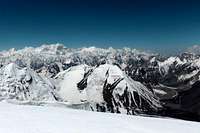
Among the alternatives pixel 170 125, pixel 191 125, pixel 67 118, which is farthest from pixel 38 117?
pixel 191 125

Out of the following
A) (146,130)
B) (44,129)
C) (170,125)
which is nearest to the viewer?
(44,129)

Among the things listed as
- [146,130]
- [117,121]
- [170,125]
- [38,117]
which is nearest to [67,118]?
[38,117]

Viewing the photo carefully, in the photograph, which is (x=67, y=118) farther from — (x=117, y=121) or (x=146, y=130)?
(x=146, y=130)

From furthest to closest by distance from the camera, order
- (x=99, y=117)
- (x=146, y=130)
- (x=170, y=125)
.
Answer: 1. (x=99, y=117)
2. (x=170, y=125)
3. (x=146, y=130)

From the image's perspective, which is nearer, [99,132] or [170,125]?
[99,132]

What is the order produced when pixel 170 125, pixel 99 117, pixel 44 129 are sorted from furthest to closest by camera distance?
pixel 99 117 < pixel 170 125 < pixel 44 129

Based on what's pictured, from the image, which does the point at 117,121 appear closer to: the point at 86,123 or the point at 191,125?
the point at 86,123
